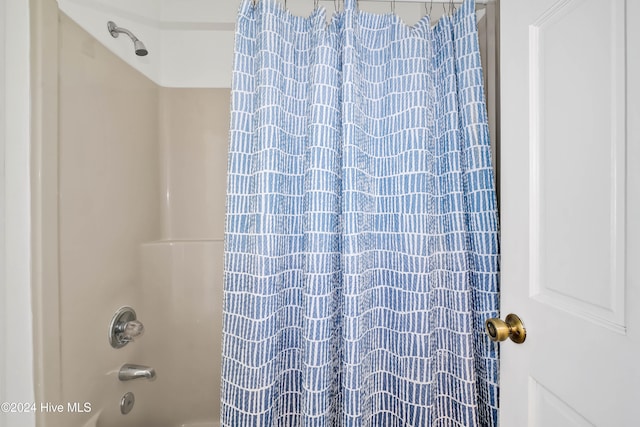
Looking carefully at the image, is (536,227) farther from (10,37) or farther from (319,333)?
(10,37)

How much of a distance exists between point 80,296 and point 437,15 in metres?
1.72

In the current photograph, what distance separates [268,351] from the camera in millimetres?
761

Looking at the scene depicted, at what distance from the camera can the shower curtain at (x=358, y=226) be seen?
2.52ft

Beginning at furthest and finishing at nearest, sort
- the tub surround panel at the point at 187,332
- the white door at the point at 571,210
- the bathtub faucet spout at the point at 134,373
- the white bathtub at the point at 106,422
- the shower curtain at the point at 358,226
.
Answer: the tub surround panel at the point at 187,332
the bathtub faucet spout at the point at 134,373
the white bathtub at the point at 106,422
the shower curtain at the point at 358,226
the white door at the point at 571,210

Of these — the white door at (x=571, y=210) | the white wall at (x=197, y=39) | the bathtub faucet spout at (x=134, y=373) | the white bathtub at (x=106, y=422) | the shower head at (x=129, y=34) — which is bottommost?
the white bathtub at (x=106, y=422)

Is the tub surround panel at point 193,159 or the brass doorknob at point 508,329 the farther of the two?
the tub surround panel at point 193,159

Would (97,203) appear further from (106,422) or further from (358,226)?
(358,226)

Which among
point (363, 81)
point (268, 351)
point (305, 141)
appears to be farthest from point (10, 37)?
point (268, 351)

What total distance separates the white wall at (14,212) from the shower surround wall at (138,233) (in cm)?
9

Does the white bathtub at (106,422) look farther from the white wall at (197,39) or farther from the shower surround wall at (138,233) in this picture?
the white wall at (197,39)

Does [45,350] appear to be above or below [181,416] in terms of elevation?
above

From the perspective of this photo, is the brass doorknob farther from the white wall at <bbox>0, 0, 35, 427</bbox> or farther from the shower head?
the shower head

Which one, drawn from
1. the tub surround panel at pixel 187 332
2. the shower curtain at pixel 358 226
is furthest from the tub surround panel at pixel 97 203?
the shower curtain at pixel 358 226

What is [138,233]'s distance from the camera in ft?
3.67
